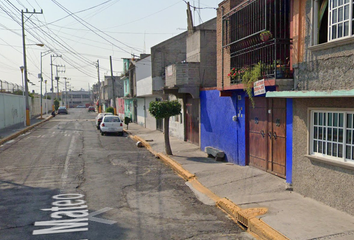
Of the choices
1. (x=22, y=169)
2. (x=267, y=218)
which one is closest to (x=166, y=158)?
(x=22, y=169)

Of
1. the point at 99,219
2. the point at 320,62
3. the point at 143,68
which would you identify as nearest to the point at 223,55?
the point at 320,62

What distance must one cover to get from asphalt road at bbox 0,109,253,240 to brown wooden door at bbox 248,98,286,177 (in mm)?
2467

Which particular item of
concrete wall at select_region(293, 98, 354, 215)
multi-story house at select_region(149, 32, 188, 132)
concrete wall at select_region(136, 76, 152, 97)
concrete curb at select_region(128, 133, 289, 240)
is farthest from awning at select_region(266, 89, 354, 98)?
concrete wall at select_region(136, 76, 152, 97)

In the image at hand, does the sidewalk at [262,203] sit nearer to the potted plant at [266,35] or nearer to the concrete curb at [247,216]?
the concrete curb at [247,216]

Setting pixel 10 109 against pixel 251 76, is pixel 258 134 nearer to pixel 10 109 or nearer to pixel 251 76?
pixel 251 76

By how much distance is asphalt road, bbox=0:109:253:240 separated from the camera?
5949 mm

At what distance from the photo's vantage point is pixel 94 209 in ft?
23.6

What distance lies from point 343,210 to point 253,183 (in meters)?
2.77

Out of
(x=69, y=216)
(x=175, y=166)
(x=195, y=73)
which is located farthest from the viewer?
(x=195, y=73)

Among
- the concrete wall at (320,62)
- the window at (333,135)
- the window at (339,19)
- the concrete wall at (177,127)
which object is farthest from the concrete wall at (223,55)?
the concrete wall at (177,127)

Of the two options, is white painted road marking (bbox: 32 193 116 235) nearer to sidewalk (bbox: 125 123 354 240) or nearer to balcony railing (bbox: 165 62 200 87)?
sidewalk (bbox: 125 123 354 240)

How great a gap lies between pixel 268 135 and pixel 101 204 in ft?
16.4

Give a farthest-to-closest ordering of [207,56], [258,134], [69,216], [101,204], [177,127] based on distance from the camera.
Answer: [177,127], [207,56], [258,134], [101,204], [69,216]

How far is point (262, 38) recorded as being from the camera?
28.7 ft
